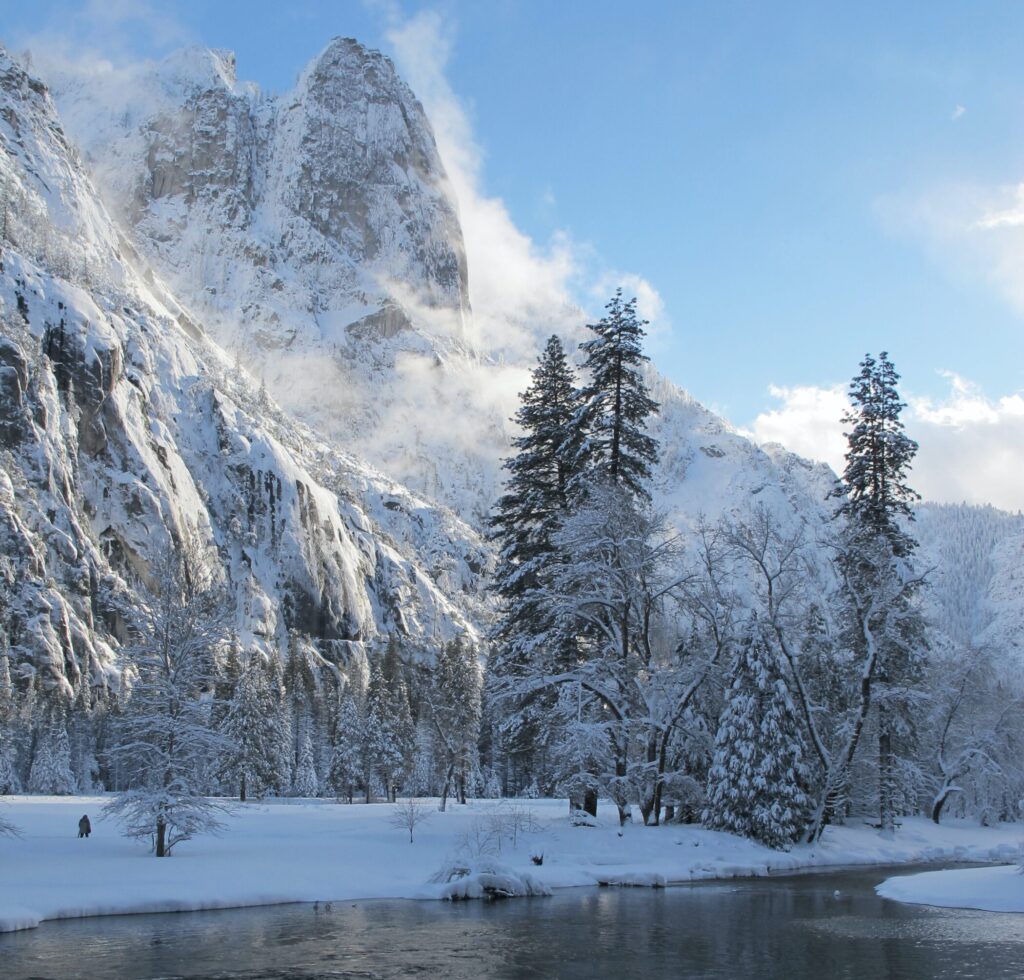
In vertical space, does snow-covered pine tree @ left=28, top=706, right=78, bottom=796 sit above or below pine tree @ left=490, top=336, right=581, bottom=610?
below

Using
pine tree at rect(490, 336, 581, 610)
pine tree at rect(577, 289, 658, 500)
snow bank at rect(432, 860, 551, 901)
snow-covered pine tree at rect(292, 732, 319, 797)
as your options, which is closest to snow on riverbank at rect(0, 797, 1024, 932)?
snow bank at rect(432, 860, 551, 901)

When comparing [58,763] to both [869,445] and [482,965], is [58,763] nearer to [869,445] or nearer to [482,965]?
[869,445]

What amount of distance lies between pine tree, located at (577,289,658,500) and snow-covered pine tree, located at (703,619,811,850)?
7.57 meters

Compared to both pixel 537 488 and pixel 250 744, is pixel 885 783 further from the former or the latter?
pixel 250 744

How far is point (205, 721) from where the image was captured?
96.0 feet

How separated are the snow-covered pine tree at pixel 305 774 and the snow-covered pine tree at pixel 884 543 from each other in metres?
60.9

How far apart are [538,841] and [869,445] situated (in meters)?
22.7

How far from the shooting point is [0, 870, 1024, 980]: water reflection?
16094mm

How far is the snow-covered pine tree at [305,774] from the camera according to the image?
291 ft

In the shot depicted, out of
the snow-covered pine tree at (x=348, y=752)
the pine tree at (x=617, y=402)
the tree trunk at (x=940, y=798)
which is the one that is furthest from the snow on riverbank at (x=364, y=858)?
the snow-covered pine tree at (x=348, y=752)

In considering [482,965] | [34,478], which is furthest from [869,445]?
[34,478]

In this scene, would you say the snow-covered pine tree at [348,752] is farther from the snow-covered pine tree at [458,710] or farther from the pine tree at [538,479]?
the pine tree at [538,479]

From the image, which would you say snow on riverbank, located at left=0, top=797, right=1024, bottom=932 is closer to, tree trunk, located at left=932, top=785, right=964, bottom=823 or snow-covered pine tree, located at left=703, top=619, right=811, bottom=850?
snow-covered pine tree, located at left=703, top=619, right=811, bottom=850

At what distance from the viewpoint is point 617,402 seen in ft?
115
